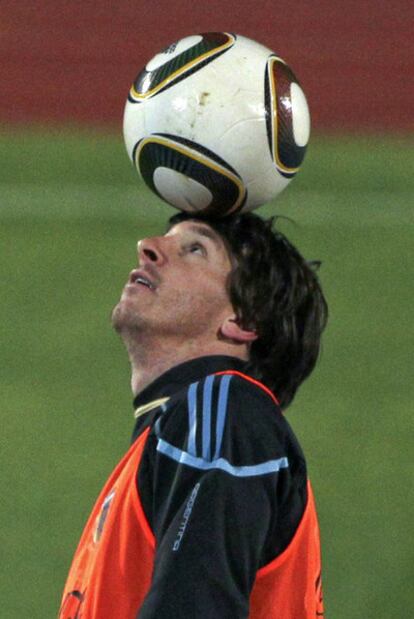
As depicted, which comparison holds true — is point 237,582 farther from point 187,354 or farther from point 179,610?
point 187,354

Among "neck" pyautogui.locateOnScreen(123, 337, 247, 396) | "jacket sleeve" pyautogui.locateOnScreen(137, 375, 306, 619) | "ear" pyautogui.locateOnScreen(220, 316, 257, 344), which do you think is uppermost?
"ear" pyautogui.locateOnScreen(220, 316, 257, 344)

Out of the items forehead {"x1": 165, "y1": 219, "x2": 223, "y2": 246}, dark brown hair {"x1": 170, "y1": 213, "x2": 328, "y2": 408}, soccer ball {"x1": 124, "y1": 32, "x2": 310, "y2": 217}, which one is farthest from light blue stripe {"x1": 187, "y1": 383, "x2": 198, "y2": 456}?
soccer ball {"x1": 124, "y1": 32, "x2": 310, "y2": 217}

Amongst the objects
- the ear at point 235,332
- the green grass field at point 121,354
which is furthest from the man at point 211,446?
the green grass field at point 121,354

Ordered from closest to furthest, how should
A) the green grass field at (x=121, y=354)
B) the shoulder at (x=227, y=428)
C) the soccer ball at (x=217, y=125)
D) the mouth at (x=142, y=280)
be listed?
the shoulder at (x=227, y=428), the mouth at (x=142, y=280), the soccer ball at (x=217, y=125), the green grass field at (x=121, y=354)

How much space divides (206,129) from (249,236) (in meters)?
0.32

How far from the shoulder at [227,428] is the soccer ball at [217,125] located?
82 centimetres

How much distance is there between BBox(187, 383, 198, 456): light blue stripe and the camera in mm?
3139

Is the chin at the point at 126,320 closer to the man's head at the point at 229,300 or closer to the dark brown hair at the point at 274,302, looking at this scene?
the man's head at the point at 229,300

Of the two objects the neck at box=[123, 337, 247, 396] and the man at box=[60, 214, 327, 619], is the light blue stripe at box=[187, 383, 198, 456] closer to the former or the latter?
the man at box=[60, 214, 327, 619]

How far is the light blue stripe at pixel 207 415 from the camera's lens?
3.12 meters

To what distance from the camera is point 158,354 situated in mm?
3695

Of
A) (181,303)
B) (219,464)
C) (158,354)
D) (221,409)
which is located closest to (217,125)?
(181,303)

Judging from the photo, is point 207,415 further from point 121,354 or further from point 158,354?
point 121,354

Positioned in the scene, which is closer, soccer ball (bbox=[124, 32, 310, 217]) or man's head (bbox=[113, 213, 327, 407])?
man's head (bbox=[113, 213, 327, 407])
